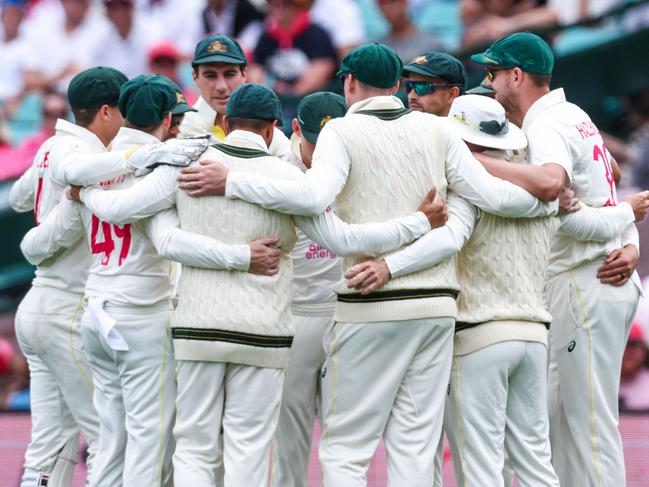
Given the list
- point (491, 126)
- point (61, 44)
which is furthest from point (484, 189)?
point (61, 44)

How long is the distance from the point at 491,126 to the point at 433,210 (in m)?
0.44

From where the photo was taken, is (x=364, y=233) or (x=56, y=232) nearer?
(x=364, y=233)

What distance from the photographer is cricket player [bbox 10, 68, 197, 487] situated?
5.05 m

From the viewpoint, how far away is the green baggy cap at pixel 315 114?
16.3 feet

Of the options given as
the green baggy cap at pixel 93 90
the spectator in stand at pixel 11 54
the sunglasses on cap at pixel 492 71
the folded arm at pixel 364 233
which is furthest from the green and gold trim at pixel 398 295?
the spectator in stand at pixel 11 54

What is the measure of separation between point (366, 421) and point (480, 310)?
618 millimetres

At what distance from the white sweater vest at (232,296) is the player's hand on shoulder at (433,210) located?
0.51 metres

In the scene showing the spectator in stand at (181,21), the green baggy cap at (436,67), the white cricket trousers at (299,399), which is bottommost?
the white cricket trousers at (299,399)

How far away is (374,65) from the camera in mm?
4562

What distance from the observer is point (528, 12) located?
32.9 ft

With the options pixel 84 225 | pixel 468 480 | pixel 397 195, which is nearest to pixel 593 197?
pixel 397 195

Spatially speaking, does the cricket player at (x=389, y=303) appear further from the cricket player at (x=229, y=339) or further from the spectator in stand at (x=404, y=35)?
the spectator in stand at (x=404, y=35)

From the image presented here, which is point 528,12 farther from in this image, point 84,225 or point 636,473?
point 84,225

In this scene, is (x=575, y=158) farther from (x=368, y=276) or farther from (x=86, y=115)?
(x=86, y=115)
